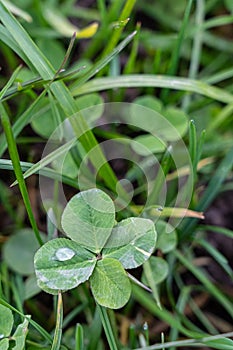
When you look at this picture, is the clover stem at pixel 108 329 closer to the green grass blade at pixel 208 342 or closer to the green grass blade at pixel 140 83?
the green grass blade at pixel 208 342

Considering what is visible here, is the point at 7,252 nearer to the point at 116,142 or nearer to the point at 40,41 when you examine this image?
the point at 116,142

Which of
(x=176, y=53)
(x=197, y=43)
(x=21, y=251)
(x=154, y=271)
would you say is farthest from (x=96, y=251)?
(x=197, y=43)

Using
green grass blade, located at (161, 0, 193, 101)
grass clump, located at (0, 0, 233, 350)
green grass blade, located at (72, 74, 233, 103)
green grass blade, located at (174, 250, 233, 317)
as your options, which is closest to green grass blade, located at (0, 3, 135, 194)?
grass clump, located at (0, 0, 233, 350)

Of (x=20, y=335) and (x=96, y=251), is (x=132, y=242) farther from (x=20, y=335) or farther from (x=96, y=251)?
(x=20, y=335)

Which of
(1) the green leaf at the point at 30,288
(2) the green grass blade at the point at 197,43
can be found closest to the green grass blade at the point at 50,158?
(1) the green leaf at the point at 30,288

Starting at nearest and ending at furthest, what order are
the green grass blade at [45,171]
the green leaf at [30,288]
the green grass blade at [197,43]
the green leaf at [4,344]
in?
the green leaf at [4,344]
the green grass blade at [45,171]
the green leaf at [30,288]
the green grass blade at [197,43]

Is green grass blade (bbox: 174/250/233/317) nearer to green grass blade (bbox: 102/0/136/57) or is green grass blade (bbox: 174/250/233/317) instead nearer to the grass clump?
the grass clump
